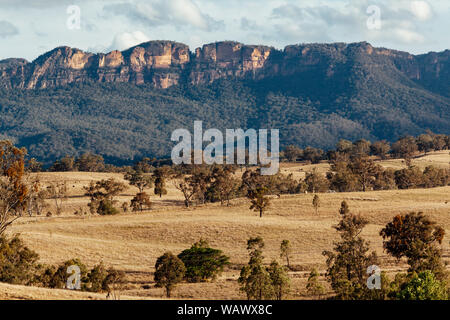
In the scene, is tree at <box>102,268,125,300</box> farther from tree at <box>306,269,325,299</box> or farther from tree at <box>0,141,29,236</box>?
tree at <box>306,269,325,299</box>

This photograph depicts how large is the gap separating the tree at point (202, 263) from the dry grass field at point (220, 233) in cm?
107

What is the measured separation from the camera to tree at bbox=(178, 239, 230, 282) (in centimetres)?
4369

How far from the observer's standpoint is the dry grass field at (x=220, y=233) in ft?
142

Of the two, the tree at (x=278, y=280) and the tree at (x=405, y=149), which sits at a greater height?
the tree at (x=405, y=149)

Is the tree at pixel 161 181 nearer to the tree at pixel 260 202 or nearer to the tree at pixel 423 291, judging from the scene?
the tree at pixel 260 202

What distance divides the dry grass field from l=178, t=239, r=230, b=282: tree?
107 cm

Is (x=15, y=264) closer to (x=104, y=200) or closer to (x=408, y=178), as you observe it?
(x=104, y=200)

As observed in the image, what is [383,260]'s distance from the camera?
4662cm

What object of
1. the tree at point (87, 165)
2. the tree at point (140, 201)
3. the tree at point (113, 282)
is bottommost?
the tree at point (113, 282)

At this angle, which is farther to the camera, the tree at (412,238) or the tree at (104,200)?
the tree at (104,200)

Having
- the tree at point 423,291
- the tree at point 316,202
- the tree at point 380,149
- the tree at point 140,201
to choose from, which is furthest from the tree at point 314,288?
the tree at point 380,149
